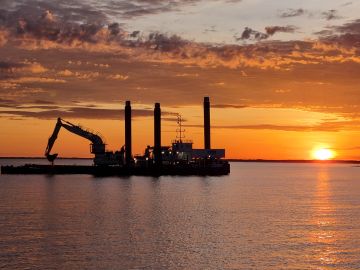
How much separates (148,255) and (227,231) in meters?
15.6

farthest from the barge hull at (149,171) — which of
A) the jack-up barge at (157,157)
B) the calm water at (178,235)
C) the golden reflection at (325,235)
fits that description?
the golden reflection at (325,235)

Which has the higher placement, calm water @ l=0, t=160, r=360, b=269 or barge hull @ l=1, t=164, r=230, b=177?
barge hull @ l=1, t=164, r=230, b=177

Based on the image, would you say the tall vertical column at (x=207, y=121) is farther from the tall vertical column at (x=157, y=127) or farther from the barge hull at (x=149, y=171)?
the tall vertical column at (x=157, y=127)

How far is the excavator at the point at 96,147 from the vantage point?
182125 millimetres

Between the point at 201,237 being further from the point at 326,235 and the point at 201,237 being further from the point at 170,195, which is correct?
the point at 170,195

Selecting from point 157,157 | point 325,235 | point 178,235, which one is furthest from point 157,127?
point 325,235

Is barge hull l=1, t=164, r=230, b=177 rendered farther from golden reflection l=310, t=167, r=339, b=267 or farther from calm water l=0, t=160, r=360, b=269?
golden reflection l=310, t=167, r=339, b=267

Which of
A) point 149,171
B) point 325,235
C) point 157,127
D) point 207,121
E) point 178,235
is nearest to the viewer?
point 178,235

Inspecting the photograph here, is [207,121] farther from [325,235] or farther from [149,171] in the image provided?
[325,235]

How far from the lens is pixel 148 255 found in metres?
48.1

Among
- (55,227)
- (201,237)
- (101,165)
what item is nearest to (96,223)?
(55,227)

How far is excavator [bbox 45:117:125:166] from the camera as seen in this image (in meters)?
182

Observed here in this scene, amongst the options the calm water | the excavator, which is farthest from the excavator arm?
the calm water

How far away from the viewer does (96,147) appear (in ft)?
598
